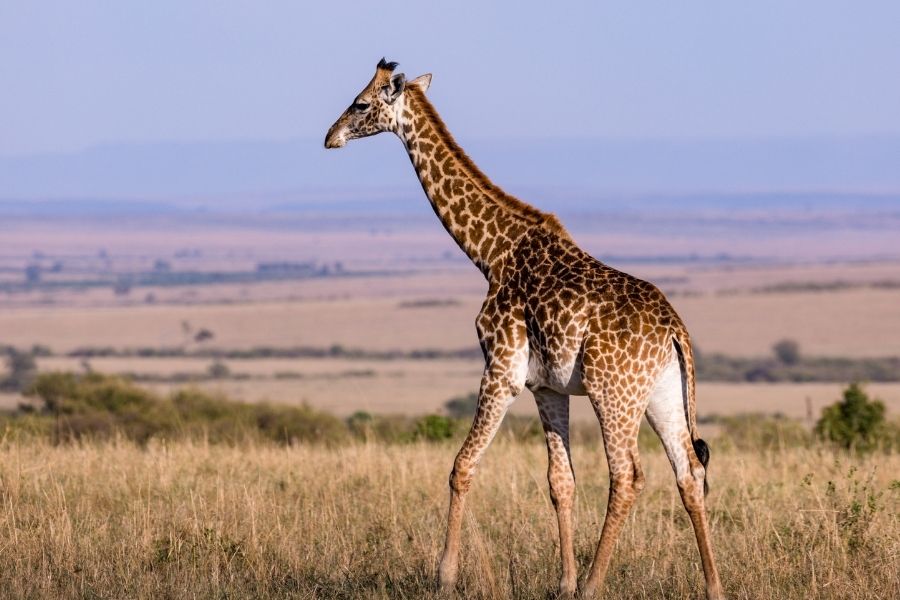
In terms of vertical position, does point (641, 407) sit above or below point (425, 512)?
above

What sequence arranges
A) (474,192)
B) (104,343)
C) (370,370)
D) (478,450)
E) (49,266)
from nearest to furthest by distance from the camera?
(478,450) < (474,192) < (370,370) < (104,343) < (49,266)

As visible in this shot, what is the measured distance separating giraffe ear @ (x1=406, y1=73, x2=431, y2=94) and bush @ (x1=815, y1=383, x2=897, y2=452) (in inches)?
374

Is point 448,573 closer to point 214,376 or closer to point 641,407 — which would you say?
point 641,407

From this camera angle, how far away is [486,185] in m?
9.35

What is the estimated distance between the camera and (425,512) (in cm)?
1080

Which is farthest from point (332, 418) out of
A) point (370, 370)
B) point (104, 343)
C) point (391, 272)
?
point (391, 272)

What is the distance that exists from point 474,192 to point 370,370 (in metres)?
61.9

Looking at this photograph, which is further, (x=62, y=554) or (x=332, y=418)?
(x=332, y=418)

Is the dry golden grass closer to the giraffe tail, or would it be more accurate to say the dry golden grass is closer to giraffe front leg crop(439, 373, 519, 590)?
giraffe front leg crop(439, 373, 519, 590)

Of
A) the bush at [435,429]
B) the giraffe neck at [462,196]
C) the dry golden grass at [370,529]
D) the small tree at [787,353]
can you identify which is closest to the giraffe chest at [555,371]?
the giraffe neck at [462,196]

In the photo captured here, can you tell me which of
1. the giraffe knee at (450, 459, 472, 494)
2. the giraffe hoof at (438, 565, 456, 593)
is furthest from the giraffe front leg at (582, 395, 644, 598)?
the giraffe knee at (450, 459, 472, 494)

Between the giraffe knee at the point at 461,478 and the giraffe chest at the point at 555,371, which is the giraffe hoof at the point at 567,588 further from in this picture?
the giraffe chest at the point at 555,371

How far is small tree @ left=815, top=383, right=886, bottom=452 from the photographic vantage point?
59.1 ft

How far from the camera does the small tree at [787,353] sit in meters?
75.4
